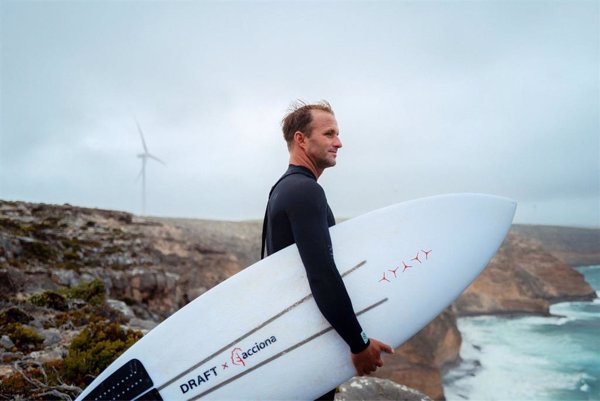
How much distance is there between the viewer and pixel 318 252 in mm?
1352

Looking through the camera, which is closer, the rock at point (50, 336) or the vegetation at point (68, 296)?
the rock at point (50, 336)

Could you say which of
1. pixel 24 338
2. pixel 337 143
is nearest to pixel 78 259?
pixel 24 338

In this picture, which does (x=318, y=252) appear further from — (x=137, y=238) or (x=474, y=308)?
(x=474, y=308)

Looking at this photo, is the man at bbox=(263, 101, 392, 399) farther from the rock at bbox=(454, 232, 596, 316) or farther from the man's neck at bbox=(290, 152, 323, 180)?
the rock at bbox=(454, 232, 596, 316)

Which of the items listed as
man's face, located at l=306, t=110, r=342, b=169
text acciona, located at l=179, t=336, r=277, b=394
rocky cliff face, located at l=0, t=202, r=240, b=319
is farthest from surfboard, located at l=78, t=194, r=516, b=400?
rocky cliff face, located at l=0, t=202, r=240, b=319

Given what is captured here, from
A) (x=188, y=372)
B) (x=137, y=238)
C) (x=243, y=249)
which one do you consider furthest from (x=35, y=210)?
(x=243, y=249)

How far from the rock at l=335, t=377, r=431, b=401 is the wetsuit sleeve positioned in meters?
2.22

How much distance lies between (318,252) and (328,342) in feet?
2.49

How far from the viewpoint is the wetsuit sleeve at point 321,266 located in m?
1.35

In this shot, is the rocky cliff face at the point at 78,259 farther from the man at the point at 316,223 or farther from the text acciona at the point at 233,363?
the man at the point at 316,223

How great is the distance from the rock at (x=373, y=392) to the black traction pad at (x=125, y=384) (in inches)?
77.2

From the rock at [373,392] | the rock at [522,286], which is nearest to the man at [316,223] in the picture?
the rock at [373,392]

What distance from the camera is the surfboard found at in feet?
6.09

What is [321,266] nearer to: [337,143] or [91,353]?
[337,143]
